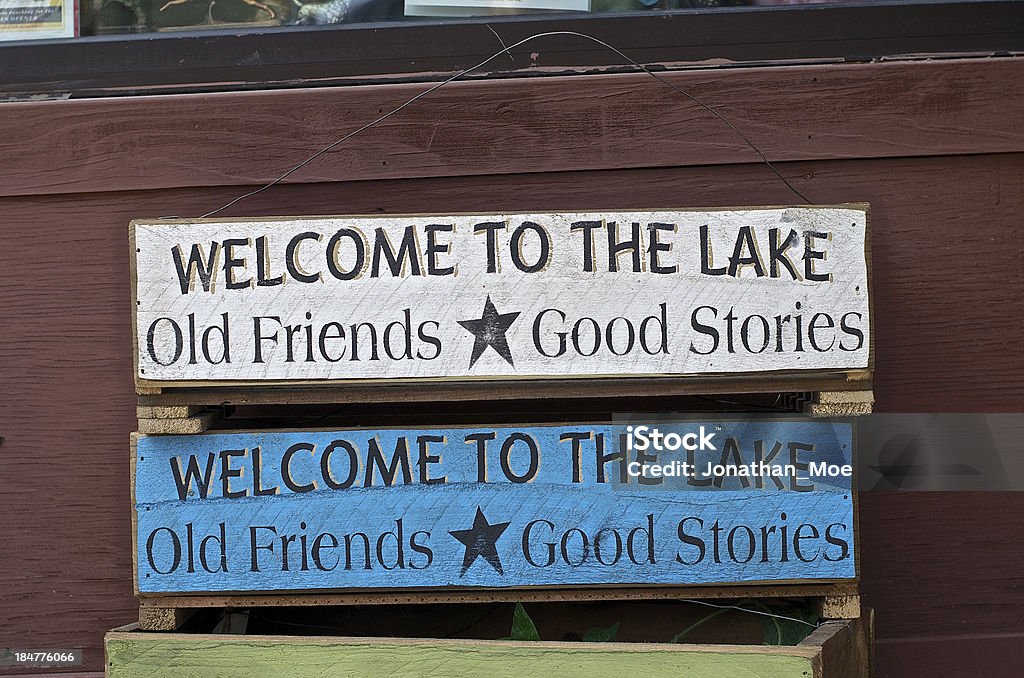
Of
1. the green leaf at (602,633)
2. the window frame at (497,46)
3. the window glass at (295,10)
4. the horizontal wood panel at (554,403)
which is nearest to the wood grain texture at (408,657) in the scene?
the green leaf at (602,633)

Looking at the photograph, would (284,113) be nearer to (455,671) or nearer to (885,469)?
(455,671)

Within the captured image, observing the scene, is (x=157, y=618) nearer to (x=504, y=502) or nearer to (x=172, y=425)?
(x=172, y=425)

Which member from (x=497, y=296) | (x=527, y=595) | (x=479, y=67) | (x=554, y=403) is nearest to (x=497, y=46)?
(x=479, y=67)

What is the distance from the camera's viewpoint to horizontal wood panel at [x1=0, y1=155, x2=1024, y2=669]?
212 centimetres

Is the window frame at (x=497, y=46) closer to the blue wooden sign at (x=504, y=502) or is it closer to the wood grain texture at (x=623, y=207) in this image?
the wood grain texture at (x=623, y=207)

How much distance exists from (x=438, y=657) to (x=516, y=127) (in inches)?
46.2

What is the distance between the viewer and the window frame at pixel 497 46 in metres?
2.12

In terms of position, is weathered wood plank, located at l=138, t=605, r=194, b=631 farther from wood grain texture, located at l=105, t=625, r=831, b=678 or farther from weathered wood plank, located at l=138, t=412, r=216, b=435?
weathered wood plank, located at l=138, t=412, r=216, b=435

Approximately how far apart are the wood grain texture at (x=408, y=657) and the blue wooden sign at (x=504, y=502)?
145mm

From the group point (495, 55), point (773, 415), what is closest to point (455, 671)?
point (773, 415)

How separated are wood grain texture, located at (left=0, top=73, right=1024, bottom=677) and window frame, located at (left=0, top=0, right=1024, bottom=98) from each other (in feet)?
0.24

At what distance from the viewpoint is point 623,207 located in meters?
2.12

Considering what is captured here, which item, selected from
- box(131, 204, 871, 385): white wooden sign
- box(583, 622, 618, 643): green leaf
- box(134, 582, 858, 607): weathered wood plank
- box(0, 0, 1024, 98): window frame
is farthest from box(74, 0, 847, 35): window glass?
box(583, 622, 618, 643): green leaf

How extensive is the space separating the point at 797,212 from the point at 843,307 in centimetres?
20
